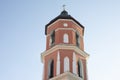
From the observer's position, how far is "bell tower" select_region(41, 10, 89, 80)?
2862cm

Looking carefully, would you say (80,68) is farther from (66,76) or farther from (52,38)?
(52,38)

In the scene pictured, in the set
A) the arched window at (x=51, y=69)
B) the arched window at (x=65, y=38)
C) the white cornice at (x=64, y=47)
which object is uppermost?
the arched window at (x=65, y=38)

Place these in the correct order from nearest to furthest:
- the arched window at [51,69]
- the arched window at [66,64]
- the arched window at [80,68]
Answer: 1. the arched window at [66,64]
2. the arched window at [51,69]
3. the arched window at [80,68]

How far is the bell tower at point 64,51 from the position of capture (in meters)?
28.6

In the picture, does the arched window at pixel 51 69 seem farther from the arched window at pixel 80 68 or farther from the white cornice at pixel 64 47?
the arched window at pixel 80 68

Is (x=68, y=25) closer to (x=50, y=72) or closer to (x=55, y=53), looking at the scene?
(x=55, y=53)

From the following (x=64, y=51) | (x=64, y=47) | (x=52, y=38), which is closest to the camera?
(x=64, y=51)

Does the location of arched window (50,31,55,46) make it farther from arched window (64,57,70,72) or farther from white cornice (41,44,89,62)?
arched window (64,57,70,72)

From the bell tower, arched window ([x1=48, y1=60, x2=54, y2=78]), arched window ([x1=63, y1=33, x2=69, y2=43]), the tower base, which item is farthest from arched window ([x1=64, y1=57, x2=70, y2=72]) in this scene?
arched window ([x1=63, y1=33, x2=69, y2=43])

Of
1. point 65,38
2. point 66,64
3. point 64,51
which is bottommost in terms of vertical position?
point 66,64

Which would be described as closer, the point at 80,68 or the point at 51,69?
the point at 51,69

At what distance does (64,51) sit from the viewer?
98.6 ft

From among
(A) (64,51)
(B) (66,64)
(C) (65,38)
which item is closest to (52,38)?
(C) (65,38)

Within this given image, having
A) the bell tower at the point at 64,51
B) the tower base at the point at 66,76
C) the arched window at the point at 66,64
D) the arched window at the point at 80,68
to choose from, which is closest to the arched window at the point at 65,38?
the bell tower at the point at 64,51
